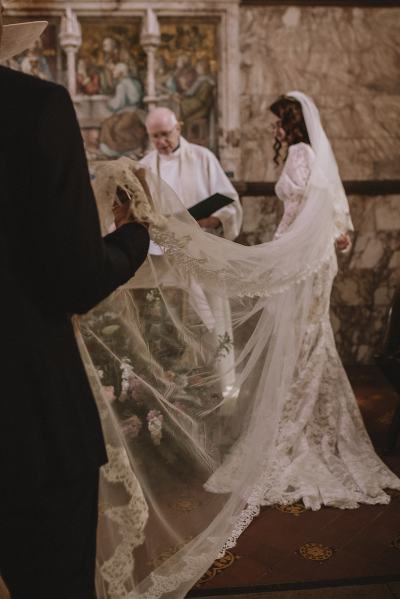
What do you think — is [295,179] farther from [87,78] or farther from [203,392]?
[87,78]

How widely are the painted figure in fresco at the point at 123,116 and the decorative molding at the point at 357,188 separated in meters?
0.92

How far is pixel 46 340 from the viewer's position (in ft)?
3.97

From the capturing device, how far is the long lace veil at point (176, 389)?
1819 millimetres

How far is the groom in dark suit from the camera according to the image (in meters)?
1.13

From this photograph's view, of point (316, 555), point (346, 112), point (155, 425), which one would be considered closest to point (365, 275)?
point (346, 112)

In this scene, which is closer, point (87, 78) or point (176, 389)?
point (176, 389)

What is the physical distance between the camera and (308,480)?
3.11m

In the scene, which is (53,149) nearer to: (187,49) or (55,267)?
(55,267)

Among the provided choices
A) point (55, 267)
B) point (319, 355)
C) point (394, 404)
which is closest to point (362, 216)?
point (394, 404)

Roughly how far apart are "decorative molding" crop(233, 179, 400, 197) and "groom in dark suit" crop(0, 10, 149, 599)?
399 cm

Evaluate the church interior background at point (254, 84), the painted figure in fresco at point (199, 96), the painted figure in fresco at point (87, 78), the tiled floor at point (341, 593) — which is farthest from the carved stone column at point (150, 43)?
the tiled floor at point (341, 593)

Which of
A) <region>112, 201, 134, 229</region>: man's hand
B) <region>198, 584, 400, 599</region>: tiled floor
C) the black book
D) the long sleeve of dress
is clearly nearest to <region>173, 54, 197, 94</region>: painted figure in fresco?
the long sleeve of dress

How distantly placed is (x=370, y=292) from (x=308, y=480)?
8.84 feet

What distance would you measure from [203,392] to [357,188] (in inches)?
136
